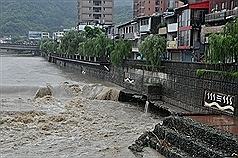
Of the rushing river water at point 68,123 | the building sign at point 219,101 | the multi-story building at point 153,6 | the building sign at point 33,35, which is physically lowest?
the rushing river water at point 68,123

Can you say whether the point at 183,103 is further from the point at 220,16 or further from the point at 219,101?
the point at 220,16

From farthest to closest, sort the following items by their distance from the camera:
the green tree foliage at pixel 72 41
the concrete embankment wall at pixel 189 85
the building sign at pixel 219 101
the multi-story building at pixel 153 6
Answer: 1. the multi-story building at pixel 153 6
2. the green tree foliage at pixel 72 41
3. the concrete embankment wall at pixel 189 85
4. the building sign at pixel 219 101

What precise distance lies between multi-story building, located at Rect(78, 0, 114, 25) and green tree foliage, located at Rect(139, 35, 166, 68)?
243ft

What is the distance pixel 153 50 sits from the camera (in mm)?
28953

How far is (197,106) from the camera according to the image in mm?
20625

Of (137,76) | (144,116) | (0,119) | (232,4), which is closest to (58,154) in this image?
(0,119)

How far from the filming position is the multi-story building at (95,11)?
337ft

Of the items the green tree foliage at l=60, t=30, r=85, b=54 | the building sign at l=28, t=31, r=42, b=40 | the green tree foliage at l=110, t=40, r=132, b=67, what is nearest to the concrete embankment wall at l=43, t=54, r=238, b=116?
the green tree foliage at l=110, t=40, r=132, b=67

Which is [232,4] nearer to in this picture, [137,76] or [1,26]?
[137,76]

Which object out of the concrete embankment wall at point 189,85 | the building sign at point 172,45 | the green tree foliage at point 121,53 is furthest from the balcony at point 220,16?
the green tree foliage at point 121,53

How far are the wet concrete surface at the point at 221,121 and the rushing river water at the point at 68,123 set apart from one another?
9.64 feet

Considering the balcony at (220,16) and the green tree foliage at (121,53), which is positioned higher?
the balcony at (220,16)

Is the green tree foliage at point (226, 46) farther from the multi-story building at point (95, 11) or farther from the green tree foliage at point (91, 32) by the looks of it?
the multi-story building at point (95, 11)

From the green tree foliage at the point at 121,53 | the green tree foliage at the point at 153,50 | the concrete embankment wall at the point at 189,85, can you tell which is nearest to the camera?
the concrete embankment wall at the point at 189,85
